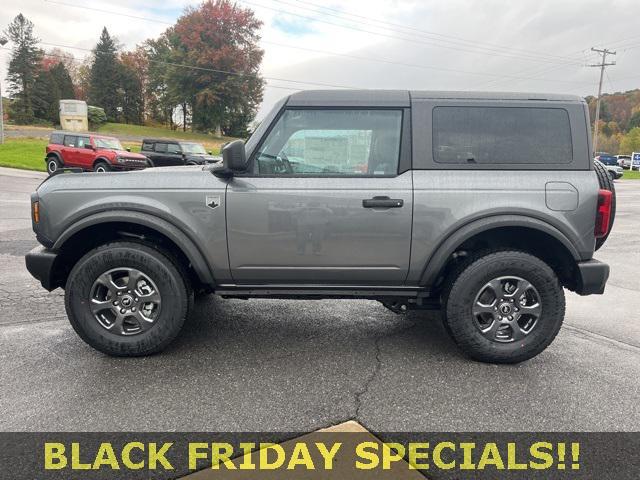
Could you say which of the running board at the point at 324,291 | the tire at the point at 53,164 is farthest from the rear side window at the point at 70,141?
the running board at the point at 324,291

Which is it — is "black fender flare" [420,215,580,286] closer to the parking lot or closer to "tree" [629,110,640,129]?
the parking lot

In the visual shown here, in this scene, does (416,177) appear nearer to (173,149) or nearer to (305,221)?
(305,221)

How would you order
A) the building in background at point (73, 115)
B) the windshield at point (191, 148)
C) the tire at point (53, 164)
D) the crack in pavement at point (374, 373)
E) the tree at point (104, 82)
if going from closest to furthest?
the crack in pavement at point (374, 373)
the tire at point (53, 164)
the windshield at point (191, 148)
the building in background at point (73, 115)
the tree at point (104, 82)

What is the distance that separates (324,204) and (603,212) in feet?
6.51

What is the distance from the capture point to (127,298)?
343 centimetres

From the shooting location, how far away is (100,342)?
3434 millimetres

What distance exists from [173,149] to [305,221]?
71.8 feet

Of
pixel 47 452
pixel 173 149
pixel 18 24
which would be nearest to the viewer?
pixel 47 452

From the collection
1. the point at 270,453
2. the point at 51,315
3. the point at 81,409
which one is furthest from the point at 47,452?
the point at 51,315

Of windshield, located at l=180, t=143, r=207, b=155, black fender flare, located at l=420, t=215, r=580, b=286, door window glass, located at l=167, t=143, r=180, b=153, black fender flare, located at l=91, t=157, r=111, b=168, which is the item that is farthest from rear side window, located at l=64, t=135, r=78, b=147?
black fender flare, located at l=420, t=215, r=580, b=286

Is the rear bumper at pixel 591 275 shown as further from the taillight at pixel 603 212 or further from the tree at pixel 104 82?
the tree at pixel 104 82

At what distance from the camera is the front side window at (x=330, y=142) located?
3.43m

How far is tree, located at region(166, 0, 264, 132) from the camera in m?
57.9

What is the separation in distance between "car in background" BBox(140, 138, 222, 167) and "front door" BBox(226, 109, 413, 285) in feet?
67.5
